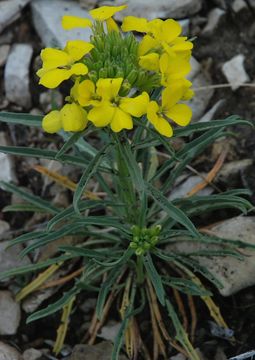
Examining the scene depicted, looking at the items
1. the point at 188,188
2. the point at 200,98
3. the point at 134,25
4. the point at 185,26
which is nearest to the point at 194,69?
the point at 200,98

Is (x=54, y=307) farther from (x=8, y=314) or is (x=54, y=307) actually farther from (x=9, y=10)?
(x=9, y=10)

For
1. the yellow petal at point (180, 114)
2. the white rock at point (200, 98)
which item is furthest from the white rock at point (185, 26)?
the yellow petal at point (180, 114)

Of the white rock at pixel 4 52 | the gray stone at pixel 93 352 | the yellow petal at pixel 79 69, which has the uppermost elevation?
the yellow petal at pixel 79 69

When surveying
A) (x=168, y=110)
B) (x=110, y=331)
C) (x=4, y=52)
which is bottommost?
(x=110, y=331)

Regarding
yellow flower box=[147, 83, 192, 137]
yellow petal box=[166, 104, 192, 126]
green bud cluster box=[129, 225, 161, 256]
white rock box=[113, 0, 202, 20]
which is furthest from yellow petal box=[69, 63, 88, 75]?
white rock box=[113, 0, 202, 20]

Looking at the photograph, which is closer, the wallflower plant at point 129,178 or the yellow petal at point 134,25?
the wallflower plant at point 129,178

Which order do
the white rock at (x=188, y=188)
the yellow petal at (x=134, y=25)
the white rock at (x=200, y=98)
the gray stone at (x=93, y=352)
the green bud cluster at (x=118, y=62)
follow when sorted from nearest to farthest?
the green bud cluster at (x=118, y=62) < the yellow petal at (x=134, y=25) < the gray stone at (x=93, y=352) < the white rock at (x=188, y=188) < the white rock at (x=200, y=98)

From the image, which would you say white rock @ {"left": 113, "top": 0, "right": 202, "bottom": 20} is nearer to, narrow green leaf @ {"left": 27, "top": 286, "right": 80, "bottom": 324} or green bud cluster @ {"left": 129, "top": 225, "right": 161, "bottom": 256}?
green bud cluster @ {"left": 129, "top": 225, "right": 161, "bottom": 256}

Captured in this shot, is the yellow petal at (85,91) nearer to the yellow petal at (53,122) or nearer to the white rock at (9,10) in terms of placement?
the yellow petal at (53,122)

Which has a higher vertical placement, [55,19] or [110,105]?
[110,105]
